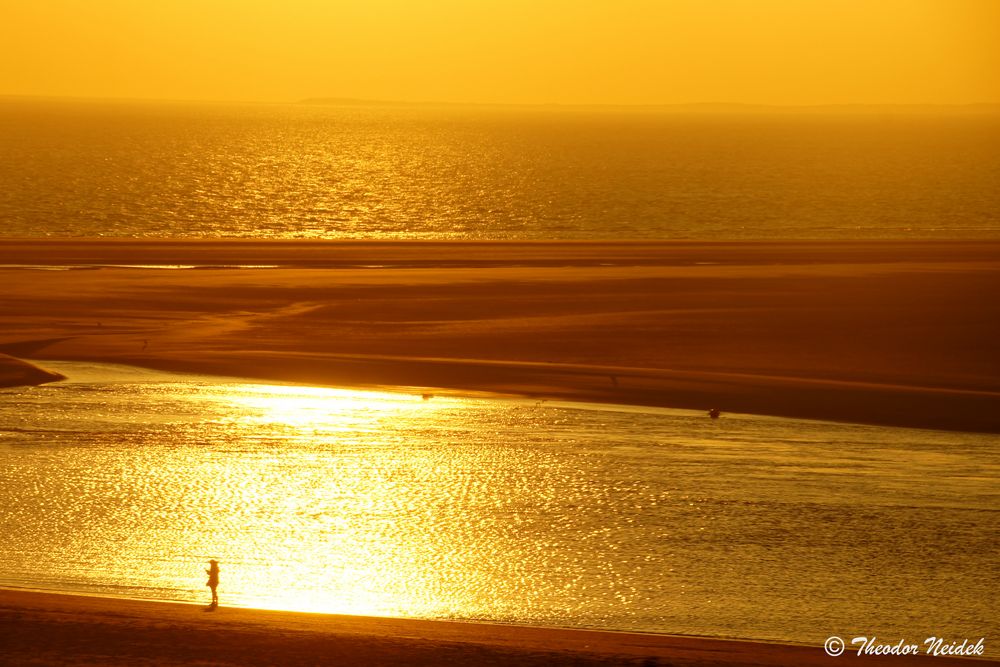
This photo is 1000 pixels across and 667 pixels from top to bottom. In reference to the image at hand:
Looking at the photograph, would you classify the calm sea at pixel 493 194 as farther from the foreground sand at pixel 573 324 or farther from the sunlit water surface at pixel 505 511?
the sunlit water surface at pixel 505 511

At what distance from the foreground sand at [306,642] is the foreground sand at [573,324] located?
13.6 m

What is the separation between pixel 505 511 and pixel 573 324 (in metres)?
16.8

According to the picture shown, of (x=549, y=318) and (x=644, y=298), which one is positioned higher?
(x=644, y=298)

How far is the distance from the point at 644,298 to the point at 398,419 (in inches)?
653

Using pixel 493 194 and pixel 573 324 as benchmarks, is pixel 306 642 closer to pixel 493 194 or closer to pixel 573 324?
pixel 573 324

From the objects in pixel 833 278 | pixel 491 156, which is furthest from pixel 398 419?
pixel 491 156

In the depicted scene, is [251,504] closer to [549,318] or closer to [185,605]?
[185,605]

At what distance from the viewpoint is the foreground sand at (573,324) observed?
93.0 feet

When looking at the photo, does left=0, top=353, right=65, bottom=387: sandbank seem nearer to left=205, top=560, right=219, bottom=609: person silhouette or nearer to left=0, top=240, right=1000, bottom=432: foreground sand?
left=0, top=240, right=1000, bottom=432: foreground sand

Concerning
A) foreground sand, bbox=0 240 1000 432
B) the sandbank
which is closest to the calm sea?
foreground sand, bbox=0 240 1000 432

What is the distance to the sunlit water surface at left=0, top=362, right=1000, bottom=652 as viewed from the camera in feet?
49.4

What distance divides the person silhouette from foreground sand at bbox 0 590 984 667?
0.38 m

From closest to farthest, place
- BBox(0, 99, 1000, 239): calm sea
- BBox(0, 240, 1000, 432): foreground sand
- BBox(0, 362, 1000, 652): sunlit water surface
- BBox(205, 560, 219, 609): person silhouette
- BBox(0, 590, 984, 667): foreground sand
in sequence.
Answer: BBox(0, 590, 984, 667): foreground sand → BBox(205, 560, 219, 609): person silhouette → BBox(0, 362, 1000, 652): sunlit water surface → BBox(0, 240, 1000, 432): foreground sand → BBox(0, 99, 1000, 239): calm sea

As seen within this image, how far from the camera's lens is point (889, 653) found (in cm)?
1315
